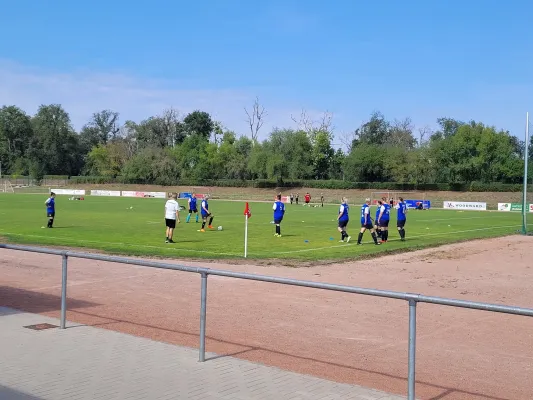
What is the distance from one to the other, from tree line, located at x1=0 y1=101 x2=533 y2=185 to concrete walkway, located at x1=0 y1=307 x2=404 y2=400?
8208 centimetres

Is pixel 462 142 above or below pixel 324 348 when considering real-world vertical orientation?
above

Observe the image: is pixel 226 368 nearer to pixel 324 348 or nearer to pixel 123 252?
pixel 324 348

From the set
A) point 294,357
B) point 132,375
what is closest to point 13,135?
point 294,357

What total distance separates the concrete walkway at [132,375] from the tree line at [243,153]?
269 ft

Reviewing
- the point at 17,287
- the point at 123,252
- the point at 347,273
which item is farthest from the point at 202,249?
the point at 17,287

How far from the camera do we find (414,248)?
77.9ft

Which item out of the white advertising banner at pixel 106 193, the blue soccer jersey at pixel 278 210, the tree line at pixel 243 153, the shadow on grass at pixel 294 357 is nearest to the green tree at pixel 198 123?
the tree line at pixel 243 153

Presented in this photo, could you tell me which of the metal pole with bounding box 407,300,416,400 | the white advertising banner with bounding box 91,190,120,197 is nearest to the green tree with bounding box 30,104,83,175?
the white advertising banner with bounding box 91,190,120,197

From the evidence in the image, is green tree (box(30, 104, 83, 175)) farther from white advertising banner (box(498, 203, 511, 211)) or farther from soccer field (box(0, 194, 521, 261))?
soccer field (box(0, 194, 521, 261))

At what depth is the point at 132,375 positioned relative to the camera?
657 cm

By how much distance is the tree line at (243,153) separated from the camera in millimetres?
90938

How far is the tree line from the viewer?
90938mm

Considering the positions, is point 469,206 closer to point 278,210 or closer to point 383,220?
point 383,220

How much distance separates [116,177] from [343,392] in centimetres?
11245
